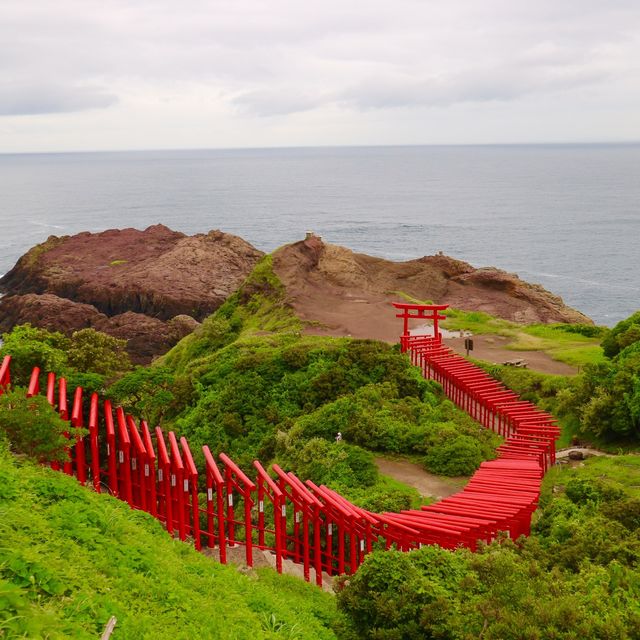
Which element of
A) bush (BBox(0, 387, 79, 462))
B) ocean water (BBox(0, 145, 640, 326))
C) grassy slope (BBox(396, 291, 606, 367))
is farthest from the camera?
ocean water (BBox(0, 145, 640, 326))

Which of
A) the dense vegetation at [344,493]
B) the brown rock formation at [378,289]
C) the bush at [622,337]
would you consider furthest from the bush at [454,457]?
the brown rock formation at [378,289]

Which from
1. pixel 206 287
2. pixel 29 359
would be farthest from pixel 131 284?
pixel 29 359

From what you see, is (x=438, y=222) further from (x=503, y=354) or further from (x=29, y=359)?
(x=29, y=359)

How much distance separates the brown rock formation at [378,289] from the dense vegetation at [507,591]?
22.1 meters

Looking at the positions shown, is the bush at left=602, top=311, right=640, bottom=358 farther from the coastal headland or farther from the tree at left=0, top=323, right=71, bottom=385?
the tree at left=0, top=323, right=71, bottom=385

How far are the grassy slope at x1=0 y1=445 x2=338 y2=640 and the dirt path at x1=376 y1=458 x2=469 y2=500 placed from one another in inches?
270

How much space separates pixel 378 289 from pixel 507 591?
123 ft

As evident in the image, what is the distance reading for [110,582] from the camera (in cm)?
1070

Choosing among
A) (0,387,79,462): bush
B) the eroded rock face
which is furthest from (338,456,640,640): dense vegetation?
the eroded rock face

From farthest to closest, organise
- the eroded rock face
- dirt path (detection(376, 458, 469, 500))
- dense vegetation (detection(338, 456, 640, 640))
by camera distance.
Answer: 1. the eroded rock face
2. dirt path (detection(376, 458, 469, 500))
3. dense vegetation (detection(338, 456, 640, 640))

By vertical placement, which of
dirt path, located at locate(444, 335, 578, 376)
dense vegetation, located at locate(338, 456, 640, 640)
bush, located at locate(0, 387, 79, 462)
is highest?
bush, located at locate(0, 387, 79, 462)

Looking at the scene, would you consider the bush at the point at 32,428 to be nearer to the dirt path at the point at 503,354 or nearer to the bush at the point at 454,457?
the bush at the point at 454,457

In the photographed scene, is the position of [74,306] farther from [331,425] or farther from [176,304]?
[331,425]

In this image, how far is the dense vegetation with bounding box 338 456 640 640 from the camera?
10.6m
